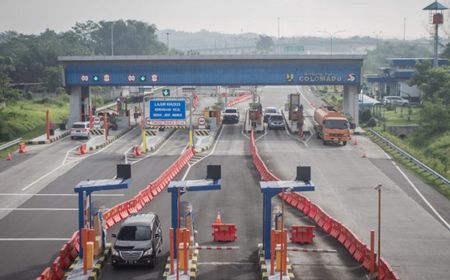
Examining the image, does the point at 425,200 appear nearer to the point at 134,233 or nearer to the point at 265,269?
the point at 265,269

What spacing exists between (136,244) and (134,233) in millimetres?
553

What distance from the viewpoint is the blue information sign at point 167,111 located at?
57750mm

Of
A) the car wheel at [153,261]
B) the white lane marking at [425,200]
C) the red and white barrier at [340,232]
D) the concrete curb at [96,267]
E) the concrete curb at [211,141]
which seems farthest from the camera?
the concrete curb at [211,141]

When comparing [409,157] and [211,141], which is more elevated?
[211,141]

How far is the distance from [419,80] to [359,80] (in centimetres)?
2333

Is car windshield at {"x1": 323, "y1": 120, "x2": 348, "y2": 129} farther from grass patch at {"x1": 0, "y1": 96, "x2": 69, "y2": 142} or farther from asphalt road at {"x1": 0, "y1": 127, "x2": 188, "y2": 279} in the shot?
grass patch at {"x1": 0, "y1": 96, "x2": 69, "y2": 142}

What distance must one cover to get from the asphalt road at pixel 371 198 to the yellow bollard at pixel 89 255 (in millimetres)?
10859

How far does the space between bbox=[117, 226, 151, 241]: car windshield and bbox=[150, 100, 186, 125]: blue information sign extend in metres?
31.1

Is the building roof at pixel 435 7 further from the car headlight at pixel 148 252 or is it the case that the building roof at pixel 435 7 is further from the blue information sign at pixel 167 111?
the car headlight at pixel 148 252

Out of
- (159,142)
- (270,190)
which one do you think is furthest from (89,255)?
(159,142)

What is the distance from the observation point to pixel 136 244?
2630cm

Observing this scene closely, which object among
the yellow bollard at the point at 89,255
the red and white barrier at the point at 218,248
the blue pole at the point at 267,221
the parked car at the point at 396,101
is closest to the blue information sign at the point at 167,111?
the red and white barrier at the point at 218,248

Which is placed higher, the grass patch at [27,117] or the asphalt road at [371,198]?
the grass patch at [27,117]

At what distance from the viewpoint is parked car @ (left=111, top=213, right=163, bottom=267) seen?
26125 millimetres
